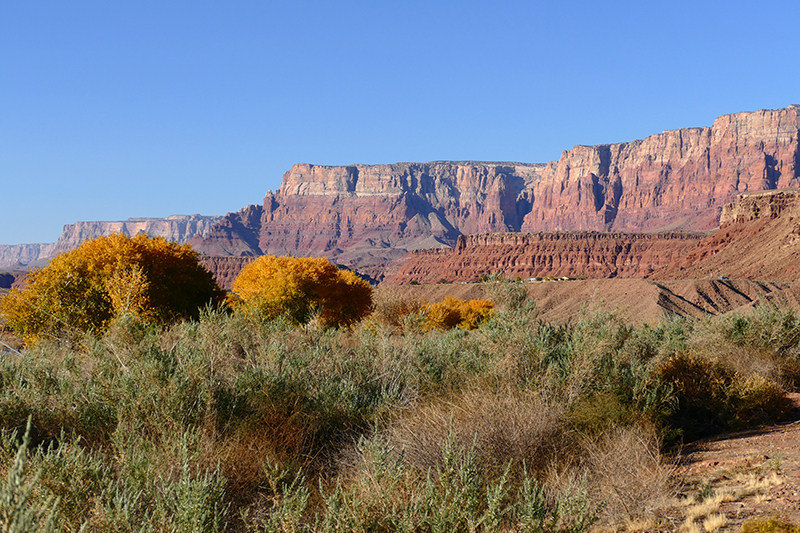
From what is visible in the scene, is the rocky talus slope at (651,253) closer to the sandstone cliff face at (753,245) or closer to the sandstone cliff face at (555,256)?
the sandstone cliff face at (753,245)

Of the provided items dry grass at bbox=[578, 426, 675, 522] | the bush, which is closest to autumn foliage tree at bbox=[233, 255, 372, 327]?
the bush

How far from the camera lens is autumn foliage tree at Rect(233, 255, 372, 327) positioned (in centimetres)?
3064

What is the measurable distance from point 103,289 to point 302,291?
9.68 m

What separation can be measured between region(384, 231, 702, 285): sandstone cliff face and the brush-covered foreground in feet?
336

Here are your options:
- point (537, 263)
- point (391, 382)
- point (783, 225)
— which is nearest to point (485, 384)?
point (391, 382)

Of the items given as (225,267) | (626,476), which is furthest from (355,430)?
(225,267)

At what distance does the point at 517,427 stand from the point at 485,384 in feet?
6.55

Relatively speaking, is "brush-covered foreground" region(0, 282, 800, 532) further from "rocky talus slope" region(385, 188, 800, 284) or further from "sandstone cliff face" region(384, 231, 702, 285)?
"sandstone cliff face" region(384, 231, 702, 285)

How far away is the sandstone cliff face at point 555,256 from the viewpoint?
11944 cm

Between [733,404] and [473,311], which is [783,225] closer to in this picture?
[473,311]

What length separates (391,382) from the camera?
1038 centimetres

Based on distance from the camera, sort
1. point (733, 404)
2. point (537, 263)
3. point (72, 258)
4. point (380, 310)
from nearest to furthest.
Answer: point (733, 404), point (72, 258), point (380, 310), point (537, 263)

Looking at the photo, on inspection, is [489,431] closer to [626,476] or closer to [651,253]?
[626,476]

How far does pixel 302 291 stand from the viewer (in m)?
32.4
